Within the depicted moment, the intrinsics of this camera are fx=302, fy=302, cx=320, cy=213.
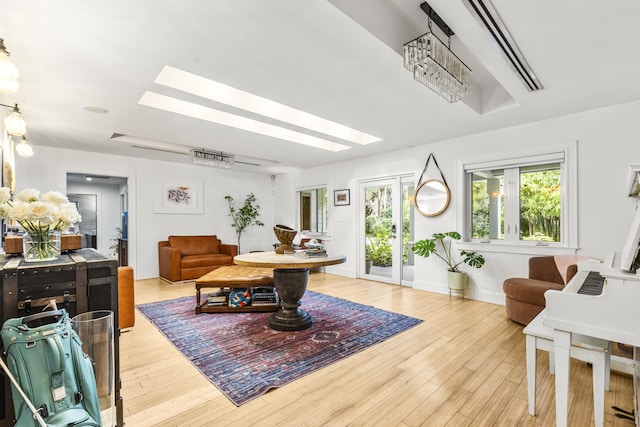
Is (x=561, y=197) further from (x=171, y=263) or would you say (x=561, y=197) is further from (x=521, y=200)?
(x=171, y=263)

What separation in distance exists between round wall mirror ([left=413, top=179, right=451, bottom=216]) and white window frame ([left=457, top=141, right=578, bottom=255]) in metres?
0.23

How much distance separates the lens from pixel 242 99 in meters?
Result: 3.29

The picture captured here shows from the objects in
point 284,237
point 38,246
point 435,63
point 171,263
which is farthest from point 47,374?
point 171,263

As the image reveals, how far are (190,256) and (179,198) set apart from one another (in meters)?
1.30

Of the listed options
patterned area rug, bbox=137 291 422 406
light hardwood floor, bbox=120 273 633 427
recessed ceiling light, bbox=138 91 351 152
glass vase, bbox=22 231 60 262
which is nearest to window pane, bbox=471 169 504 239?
light hardwood floor, bbox=120 273 633 427

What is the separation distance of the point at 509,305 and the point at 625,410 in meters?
1.62

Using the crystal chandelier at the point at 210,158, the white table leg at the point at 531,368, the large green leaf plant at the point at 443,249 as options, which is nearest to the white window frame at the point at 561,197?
the large green leaf plant at the point at 443,249

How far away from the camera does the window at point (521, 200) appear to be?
3.61 meters

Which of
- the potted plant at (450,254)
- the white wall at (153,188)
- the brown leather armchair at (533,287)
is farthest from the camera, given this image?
the white wall at (153,188)

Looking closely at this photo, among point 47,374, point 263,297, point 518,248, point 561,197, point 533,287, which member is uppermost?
point 561,197

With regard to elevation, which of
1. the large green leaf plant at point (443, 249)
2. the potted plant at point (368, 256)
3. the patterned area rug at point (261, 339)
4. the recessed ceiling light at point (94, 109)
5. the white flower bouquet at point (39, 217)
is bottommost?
the patterned area rug at point (261, 339)

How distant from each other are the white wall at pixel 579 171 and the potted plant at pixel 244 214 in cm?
261

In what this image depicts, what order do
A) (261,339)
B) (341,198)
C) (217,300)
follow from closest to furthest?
(261,339), (217,300), (341,198)

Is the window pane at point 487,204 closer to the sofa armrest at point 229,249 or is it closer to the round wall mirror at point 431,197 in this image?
the round wall mirror at point 431,197
